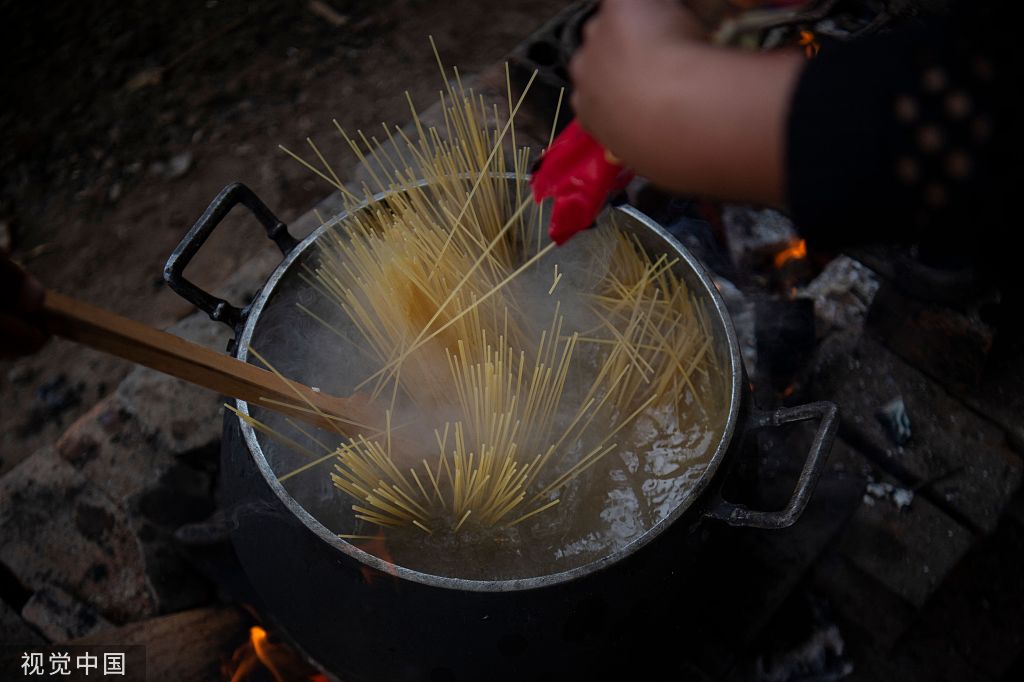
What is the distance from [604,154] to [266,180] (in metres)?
2.52

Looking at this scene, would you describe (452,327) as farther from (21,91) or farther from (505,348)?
(21,91)

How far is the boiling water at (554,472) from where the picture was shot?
4.09 ft

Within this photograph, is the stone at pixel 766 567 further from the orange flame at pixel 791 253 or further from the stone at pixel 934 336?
the orange flame at pixel 791 253

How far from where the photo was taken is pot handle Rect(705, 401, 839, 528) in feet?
3.72

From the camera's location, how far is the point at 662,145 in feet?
2.56

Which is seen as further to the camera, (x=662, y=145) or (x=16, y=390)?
(x=16, y=390)

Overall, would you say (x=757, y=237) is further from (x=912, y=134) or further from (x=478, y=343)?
(x=912, y=134)

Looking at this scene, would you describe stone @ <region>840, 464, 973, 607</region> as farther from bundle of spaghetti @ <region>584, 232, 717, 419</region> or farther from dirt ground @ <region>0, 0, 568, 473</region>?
dirt ground @ <region>0, 0, 568, 473</region>

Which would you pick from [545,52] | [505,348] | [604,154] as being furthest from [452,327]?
[545,52]

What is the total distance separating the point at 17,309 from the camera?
846 millimetres

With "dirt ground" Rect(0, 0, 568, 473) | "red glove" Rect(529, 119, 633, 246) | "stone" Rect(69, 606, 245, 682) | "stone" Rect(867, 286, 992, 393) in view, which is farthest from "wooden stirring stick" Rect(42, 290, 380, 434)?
"dirt ground" Rect(0, 0, 568, 473)

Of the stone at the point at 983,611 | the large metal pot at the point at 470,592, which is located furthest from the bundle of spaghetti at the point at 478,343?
the stone at the point at 983,611

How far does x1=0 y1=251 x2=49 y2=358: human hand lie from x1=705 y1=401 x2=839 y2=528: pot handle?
0.93m

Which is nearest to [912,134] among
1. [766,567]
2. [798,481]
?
[798,481]
